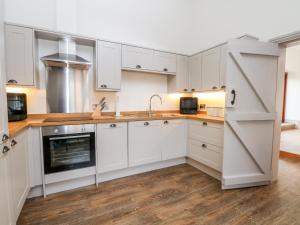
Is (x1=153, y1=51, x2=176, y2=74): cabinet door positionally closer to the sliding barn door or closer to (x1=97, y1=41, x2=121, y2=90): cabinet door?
(x1=97, y1=41, x2=121, y2=90): cabinet door

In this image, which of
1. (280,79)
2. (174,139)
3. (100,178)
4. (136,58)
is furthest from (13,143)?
(280,79)

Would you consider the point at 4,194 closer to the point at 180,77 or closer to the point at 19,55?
the point at 19,55

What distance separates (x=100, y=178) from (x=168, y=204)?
1150mm

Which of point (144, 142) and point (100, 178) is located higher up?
point (144, 142)

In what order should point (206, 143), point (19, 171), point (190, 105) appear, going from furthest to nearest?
1. point (190, 105)
2. point (206, 143)
3. point (19, 171)

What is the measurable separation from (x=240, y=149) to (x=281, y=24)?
1.91m

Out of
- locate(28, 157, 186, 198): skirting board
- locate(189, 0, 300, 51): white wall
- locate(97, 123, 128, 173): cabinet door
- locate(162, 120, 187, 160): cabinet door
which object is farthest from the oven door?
locate(189, 0, 300, 51): white wall

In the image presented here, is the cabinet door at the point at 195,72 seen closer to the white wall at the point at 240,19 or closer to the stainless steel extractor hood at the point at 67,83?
the white wall at the point at 240,19

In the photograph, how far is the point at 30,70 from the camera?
7.05 ft

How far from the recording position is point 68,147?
2186 millimetres

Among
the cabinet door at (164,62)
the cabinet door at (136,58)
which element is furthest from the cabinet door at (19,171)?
the cabinet door at (164,62)

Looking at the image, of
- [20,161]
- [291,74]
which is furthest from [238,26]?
[291,74]

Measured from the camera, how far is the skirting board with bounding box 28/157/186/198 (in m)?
2.14

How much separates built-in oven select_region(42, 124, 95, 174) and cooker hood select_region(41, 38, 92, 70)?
932 mm
